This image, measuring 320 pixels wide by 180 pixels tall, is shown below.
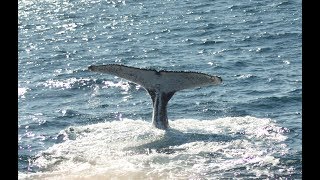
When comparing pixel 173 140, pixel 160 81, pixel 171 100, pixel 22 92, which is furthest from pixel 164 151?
pixel 22 92

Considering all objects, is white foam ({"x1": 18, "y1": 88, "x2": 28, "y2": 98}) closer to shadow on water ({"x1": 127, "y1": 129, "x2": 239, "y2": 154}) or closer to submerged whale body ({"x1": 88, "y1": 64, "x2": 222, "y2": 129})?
submerged whale body ({"x1": 88, "y1": 64, "x2": 222, "y2": 129})

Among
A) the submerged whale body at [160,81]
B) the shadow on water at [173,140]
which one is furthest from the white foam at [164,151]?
the submerged whale body at [160,81]

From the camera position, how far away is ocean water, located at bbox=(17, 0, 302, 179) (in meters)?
12.6

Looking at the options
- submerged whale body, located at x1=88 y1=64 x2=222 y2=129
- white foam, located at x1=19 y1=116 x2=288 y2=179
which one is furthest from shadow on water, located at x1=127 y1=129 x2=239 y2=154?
submerged whale body, located at x1=88 y1=64 x2=222 y2=129

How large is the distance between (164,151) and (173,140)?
79 centimetres

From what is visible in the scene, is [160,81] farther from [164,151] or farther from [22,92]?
[22,92]

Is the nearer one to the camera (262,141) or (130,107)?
(262,141)

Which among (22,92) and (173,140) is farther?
(22,92)

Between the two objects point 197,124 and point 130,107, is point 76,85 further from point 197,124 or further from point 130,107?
point 197,124

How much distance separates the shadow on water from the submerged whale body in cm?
51

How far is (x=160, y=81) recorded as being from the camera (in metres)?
15.0
